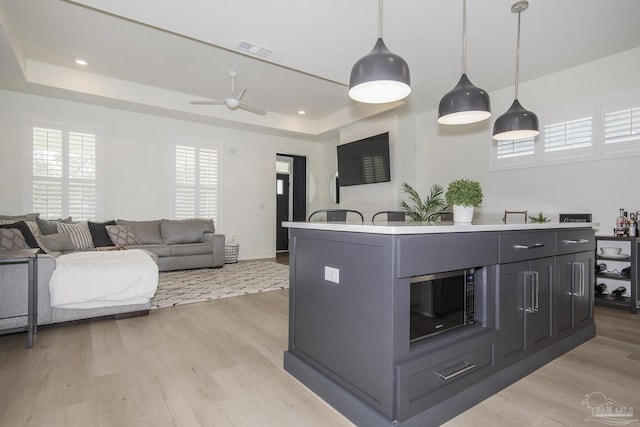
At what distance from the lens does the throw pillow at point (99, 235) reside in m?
5.05

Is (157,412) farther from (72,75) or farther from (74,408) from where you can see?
(72,75)

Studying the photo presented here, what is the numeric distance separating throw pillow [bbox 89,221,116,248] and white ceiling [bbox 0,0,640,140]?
204 centimetres

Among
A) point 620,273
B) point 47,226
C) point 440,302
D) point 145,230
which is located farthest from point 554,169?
point 47,226

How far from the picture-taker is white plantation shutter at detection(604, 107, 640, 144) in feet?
12.1

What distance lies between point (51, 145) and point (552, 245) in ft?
22.5

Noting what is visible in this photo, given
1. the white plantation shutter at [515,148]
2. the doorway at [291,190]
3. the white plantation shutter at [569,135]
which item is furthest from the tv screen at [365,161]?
the white plantation shutter at [569,135]

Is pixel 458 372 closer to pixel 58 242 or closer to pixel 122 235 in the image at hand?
pixel 58 242

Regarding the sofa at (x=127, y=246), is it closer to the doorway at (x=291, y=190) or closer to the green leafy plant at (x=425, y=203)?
the doorway at (x=291, y=190)

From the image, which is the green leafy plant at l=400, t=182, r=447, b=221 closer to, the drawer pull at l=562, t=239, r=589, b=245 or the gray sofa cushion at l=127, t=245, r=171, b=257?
the drawer pull at l=562, t=239, r=589, b=245

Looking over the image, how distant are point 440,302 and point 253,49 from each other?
328 centimetres

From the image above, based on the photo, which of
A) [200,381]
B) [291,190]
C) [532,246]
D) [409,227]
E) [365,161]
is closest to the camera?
[409,227]

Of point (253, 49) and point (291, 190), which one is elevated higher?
point (253, 49)

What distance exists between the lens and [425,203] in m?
5.79

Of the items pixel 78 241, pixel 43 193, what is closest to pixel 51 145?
pixel 43 193
